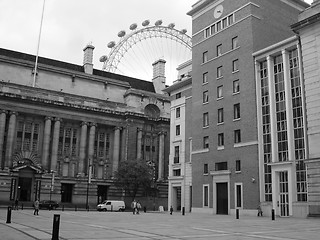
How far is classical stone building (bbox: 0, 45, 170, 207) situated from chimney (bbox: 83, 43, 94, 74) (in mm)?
244

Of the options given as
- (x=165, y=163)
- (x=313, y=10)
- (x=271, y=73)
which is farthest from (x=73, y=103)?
(x=313, y=10)

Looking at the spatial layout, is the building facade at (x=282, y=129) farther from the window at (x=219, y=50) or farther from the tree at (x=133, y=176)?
the tree at (x=133, y=176)

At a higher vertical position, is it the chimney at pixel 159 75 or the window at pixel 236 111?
the chimney at pixel 159 75

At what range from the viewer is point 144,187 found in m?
79.9

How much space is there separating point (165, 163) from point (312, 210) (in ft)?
182

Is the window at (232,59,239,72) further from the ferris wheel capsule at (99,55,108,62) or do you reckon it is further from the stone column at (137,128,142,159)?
the ferris wheel capsule at (99,55,108,62)

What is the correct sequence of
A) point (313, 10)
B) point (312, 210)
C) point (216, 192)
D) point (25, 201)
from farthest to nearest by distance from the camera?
point (25, 201) < point (216, 192) < point (313, 10) < point (312, 210)

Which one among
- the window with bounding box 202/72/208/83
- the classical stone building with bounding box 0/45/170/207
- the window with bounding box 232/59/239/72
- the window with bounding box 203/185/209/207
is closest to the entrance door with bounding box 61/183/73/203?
the classical stone building with bounding box 0/45/170/207

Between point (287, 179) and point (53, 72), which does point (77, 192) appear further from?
point (287, 179)

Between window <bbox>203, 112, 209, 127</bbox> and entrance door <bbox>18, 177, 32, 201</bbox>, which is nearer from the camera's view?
window <bbox>203, 112, 209, 127</bbox>

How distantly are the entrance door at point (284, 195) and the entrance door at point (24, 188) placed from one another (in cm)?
4986

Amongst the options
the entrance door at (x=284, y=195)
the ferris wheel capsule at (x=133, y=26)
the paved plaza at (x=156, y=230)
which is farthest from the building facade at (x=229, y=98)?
the ferris wheel capsule at (x=133, y=26)

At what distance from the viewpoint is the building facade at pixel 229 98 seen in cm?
4881

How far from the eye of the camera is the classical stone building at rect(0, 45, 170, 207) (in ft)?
246
